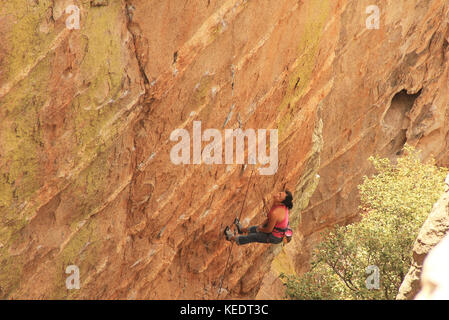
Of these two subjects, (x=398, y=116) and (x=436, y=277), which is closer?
(x=436, y=277)

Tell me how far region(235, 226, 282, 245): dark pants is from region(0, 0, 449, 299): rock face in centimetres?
100

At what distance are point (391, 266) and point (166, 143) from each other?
27.6 ft

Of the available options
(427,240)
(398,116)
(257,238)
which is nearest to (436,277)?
(427,240)

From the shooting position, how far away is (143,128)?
41.0 feet

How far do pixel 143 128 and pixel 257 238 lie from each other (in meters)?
4.27

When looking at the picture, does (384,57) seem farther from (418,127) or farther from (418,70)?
(418,127)

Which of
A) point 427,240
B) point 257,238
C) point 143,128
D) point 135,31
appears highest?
point 135,31

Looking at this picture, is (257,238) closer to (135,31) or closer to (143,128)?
(143,128)

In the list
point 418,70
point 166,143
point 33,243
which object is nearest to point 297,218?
point 166,143

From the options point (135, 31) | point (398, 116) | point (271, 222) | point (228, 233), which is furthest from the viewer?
point (398, 116)

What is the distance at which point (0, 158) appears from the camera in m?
10.1

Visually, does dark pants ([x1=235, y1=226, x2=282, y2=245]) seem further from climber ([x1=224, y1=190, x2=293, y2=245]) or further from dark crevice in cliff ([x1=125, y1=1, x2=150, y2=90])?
dark crevice in cliff ([x1=125, y1=1, x2=150, y2=90])

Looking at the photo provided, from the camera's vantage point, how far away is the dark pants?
14.2 meters

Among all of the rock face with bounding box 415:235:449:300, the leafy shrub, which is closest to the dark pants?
the leafy shrub
